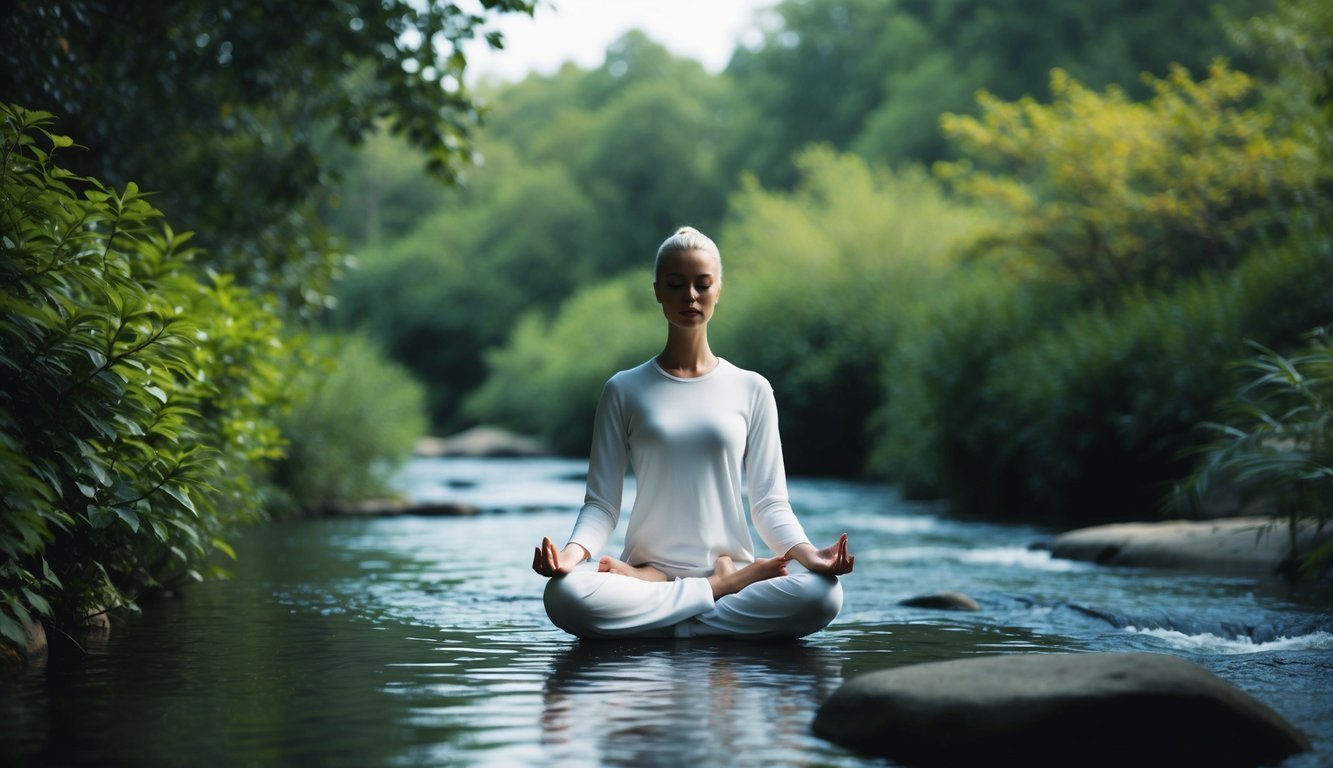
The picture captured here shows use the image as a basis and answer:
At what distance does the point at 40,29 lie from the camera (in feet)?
33.7

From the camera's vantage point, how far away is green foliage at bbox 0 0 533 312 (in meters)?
12.2

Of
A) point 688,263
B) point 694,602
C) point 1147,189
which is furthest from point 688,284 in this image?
point 1147,189

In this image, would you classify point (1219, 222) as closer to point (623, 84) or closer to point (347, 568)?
point (347, 568)

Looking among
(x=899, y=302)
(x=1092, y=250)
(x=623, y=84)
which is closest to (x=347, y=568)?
(x=1092, y=250)

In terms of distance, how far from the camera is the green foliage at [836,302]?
32562mm

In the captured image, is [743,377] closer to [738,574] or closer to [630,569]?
[738,574]

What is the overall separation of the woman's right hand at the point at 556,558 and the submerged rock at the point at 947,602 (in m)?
3.14

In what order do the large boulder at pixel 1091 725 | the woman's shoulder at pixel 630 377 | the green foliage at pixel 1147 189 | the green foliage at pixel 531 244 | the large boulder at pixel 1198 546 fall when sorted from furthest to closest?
1. the green foliage at pixel 531 244
2. the green foliage at pixel 1147 189
3. the large boulder at pixel 1198 546
4. the woman's shoulder at pixel 630 377
5. the large boulder at pixel 1091 725

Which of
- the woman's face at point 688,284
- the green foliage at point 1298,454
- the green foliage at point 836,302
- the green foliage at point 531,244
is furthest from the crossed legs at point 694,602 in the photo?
the green foliage at point 531,244

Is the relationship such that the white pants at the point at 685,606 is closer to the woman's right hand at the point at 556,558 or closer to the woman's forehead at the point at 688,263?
the woman's right hand at the point at 556,558

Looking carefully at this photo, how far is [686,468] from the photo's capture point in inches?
281

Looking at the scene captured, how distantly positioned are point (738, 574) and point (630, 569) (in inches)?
20.4

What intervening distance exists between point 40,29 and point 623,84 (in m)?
73.0

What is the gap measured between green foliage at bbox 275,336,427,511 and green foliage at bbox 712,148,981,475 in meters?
12.0
